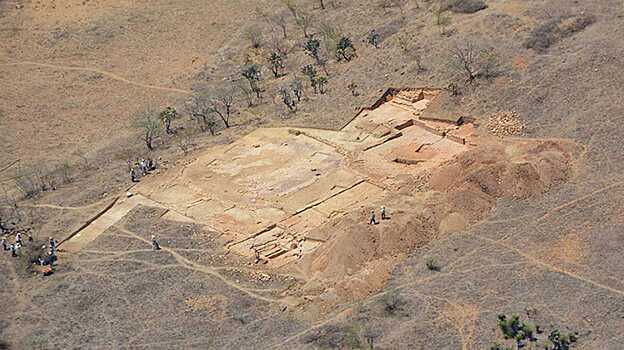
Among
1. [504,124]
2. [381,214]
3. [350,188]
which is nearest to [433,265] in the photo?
[381,214]

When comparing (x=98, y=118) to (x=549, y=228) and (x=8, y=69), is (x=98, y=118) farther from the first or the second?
(x=549, y=228)

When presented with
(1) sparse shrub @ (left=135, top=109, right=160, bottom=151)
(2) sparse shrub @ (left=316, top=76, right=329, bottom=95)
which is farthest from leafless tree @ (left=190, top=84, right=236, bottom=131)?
(2) sparse shrub @ (left=316, top=76, right=329, bottom=95)

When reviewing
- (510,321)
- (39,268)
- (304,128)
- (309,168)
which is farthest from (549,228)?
(39,268)

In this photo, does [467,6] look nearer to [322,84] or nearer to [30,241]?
[322,84]

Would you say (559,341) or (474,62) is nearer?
(559,341)

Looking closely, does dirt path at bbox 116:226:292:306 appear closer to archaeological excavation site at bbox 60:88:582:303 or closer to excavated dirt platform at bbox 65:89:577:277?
archaeological excavation site at bbox 60:88:582:303

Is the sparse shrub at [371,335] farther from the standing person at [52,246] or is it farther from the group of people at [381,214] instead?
the standing person at [52,246]
